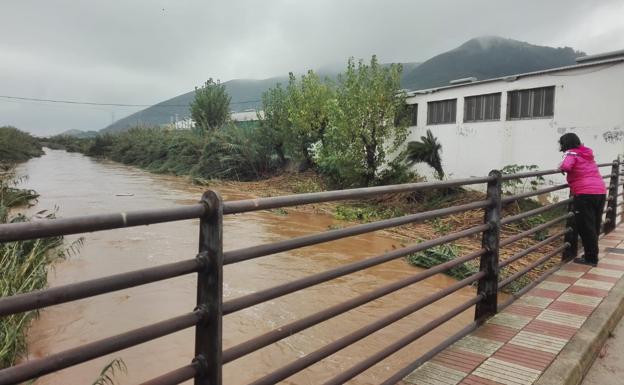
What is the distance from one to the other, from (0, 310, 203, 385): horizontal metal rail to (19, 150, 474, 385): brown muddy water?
9.01 feet

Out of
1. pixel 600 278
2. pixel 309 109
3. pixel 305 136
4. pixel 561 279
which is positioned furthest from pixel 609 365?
pixel 305 136

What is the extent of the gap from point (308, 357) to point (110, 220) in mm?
1079

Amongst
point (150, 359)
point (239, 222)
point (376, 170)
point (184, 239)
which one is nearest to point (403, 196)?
point (376, 170)

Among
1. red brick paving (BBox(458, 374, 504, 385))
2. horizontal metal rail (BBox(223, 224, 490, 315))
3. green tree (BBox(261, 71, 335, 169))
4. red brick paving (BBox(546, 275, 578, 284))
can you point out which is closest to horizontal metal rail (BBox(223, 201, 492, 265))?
horizontal metal rail (BBox(223, 224, 490, 315))

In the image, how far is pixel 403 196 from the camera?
49.4ft

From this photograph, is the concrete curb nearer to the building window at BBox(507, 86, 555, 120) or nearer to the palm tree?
the building window at BBox(507, 86, 555, 120)

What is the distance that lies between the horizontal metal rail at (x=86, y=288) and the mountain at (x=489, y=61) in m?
102

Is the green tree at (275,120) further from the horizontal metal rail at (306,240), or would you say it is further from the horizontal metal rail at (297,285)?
the horizontal metal rail at (297,285)

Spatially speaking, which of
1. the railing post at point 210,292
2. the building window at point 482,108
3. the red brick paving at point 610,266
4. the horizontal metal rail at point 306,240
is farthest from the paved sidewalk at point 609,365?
the building window at point 482,108

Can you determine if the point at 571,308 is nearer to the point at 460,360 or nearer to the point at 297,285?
the point at 460,360

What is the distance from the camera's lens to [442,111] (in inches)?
661

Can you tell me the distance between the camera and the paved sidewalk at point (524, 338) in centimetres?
265

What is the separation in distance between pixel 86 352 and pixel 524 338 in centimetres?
278

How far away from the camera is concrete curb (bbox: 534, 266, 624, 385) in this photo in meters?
2.68
